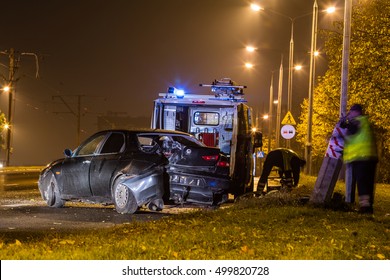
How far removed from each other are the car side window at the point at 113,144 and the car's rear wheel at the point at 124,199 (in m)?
0.94

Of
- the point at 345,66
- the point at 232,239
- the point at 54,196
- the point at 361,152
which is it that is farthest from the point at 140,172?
the point at 345,66

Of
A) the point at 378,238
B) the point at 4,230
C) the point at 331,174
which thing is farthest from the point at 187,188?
the point at 378,238

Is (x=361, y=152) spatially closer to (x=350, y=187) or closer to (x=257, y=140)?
(x=350, y=187)

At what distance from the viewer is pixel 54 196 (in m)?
14.4

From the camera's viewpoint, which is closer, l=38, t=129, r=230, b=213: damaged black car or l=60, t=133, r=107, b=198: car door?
l=38, t=129, r=230, b=213: damaged black car

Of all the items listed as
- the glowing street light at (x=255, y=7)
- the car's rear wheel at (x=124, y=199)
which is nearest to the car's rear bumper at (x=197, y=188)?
the car's rear wheel at (x=124, y=199)

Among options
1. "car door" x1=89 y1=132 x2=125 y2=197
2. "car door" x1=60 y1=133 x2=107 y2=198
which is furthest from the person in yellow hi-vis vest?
"car door" x1=60 y1=133 x2=107 y2=198

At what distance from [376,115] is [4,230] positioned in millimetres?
20783

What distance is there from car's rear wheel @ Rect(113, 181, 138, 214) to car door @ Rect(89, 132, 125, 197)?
267mm

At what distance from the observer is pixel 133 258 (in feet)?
24.6

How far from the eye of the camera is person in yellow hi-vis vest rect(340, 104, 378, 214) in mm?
11914

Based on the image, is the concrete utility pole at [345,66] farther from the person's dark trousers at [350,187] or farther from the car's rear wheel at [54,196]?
the car's rear wheel at [54,196]

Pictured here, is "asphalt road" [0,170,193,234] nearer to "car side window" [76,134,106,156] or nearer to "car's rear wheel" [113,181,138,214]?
"car's rear wheel" [113,181,138,214]

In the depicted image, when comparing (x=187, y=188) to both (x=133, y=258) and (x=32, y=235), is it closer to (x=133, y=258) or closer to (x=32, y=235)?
(x=32, y=235)
